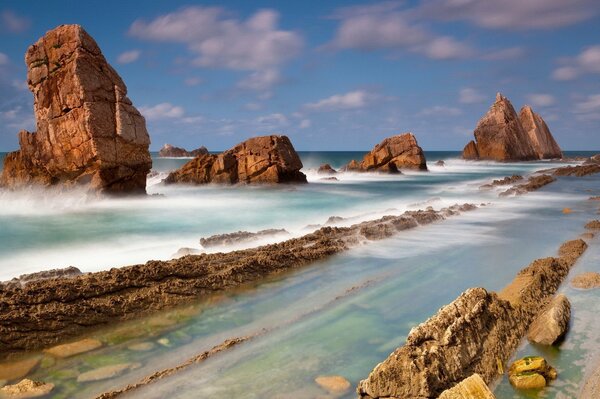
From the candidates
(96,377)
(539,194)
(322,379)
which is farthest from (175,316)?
(539,194)

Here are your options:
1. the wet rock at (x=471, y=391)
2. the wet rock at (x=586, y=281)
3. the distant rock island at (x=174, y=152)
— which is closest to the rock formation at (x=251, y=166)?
the wet rock at (x=586, y=281)

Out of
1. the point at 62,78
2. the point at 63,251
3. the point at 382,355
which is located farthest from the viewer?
the point at 62,78

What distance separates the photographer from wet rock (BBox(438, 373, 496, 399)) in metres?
3.00

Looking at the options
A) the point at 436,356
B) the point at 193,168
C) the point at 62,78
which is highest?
the point at 62,78

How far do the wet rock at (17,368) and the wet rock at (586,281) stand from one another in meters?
6.76

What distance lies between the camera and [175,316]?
18.6ft

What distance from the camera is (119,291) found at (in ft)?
19.8

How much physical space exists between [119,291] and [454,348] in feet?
13.8

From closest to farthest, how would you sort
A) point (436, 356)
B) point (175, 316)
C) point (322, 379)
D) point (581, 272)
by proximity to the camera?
point (436, 356) < point (322, 379) < point (175, 316) < point (581, 272)

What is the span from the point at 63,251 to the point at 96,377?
7015 mm

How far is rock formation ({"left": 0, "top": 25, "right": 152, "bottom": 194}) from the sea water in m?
2.54

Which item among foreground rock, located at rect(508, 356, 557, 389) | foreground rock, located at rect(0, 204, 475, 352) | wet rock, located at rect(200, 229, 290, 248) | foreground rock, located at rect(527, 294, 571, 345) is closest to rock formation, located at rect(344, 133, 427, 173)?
wet rock, located at rect(200, 229, 290, 248)

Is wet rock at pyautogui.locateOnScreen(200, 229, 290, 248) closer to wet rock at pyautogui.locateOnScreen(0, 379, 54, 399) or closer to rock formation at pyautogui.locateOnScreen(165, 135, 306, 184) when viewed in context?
wet rock at pyautogui.locateOnScreen(0, 379, 54, 399)

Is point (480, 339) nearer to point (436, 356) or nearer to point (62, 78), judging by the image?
point (436, 356)
